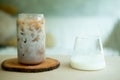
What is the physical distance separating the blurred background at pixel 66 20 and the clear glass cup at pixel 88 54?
40 cm

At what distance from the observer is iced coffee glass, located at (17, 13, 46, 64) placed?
511 mm

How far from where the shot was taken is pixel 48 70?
1.68ft

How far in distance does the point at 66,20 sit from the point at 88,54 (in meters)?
0.41

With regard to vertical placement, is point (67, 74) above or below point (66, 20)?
below

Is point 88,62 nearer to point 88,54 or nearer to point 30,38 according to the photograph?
point 88,54

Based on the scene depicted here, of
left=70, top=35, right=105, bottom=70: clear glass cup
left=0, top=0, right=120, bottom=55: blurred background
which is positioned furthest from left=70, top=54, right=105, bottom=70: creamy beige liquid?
left=0, top=0, right=120, bottom=55: blurred background

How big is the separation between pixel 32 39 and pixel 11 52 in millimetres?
461

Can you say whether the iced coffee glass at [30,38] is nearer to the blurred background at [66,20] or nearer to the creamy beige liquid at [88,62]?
the creamy beige liquid at [88,62]

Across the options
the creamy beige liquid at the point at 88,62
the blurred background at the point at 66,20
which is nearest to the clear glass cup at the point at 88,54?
the creamy beige liquid at the point at 88,62

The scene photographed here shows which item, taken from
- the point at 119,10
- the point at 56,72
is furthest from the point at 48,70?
the point at 119,10

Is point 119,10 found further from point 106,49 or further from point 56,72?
point 56,72

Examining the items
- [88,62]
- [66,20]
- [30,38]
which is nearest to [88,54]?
[88,62]

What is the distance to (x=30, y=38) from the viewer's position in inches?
20.1

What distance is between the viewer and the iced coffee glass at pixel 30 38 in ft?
1.68
